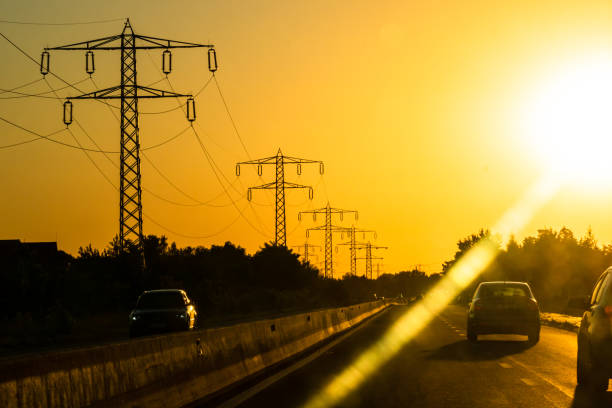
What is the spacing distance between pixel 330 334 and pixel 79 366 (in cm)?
2378

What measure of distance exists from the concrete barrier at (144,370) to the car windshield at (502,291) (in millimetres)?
9590

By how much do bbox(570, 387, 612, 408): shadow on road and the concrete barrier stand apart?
486 centimetres

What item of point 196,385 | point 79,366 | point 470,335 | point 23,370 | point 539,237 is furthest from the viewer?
point 539,237

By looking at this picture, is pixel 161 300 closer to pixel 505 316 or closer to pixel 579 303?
pixel 505 316

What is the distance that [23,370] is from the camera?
7.98 meters

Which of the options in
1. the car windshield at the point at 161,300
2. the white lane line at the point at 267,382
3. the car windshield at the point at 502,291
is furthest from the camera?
the car windshield at the point at 161,300

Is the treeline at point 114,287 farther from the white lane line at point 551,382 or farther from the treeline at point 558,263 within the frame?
the treeline at point 558,263

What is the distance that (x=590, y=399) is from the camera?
13.5m

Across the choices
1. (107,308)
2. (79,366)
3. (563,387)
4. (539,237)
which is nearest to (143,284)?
(107,308)

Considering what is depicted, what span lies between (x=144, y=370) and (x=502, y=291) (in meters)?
19.0

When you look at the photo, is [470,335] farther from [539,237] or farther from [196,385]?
[539,237]

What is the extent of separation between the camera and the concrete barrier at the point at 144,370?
8.13 meters

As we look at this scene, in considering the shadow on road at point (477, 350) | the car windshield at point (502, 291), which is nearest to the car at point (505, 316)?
the car windshield at point (502, 291)

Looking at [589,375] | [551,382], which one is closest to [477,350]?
[551,382]
